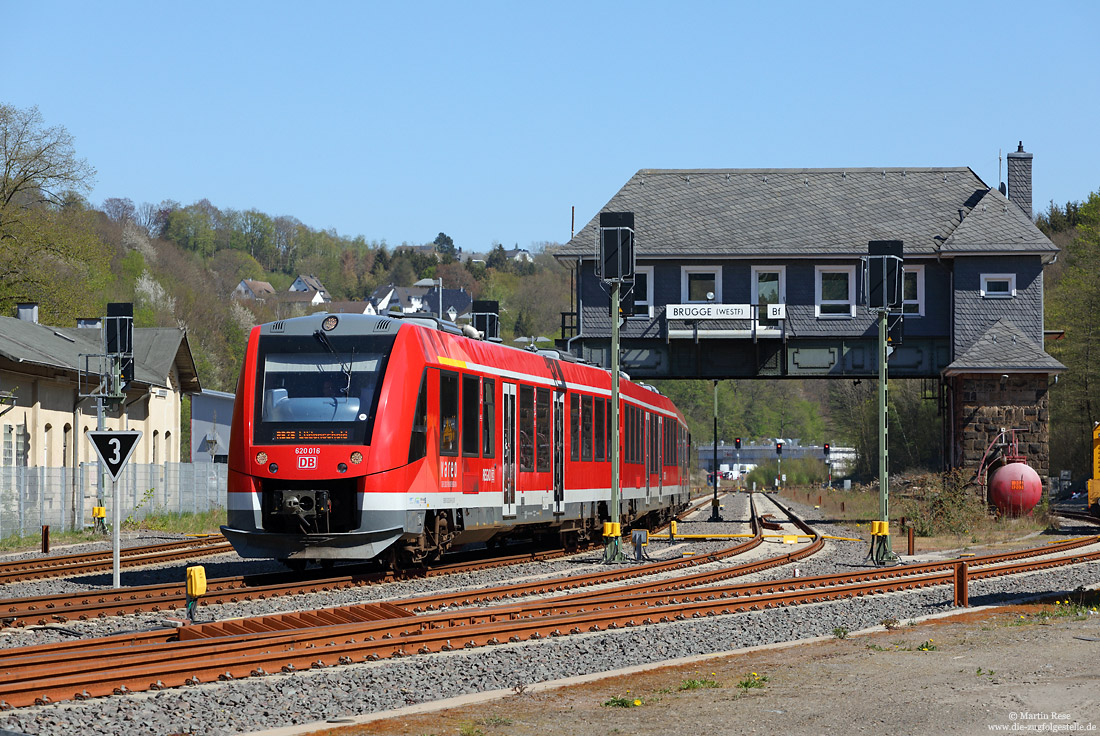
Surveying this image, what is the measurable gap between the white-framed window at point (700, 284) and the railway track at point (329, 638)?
2011 centimetres

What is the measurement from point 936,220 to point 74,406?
2656 centimetres

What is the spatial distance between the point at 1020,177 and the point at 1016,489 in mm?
11165

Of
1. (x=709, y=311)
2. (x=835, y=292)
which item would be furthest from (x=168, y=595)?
(x=835, y=292)

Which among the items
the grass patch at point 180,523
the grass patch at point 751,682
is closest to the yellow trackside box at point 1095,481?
the grass patch at point 180,523

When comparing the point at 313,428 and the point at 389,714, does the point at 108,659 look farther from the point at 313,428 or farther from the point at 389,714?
the point at 313,428

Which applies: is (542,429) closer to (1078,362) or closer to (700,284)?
(700,284)

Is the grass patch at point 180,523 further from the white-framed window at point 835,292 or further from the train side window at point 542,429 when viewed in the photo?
the white-framed window at point 835,292

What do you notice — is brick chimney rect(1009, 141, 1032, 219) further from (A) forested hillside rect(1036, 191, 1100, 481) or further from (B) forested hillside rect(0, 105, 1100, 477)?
(A) forested hillside rect(1036, 191, 1100, 481)

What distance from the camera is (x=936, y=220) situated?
126 ft

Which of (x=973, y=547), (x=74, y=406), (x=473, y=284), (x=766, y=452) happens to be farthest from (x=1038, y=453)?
(x=473, y=284)

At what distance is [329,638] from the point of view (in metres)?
11.4

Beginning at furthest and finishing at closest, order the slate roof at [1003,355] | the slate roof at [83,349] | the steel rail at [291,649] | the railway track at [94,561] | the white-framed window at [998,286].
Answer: the white-framed window at [998,286] < the slate roof at [83,349] < the slate roof at [1003,355] < the railway track at [94,561] < the steel rail at [291,649]

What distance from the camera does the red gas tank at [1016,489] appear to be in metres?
34.4

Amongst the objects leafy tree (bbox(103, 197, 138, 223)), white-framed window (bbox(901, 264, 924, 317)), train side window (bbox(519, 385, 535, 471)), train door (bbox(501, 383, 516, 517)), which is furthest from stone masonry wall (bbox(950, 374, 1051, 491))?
leafy tree (bbox(103, 197, 138, 223))
